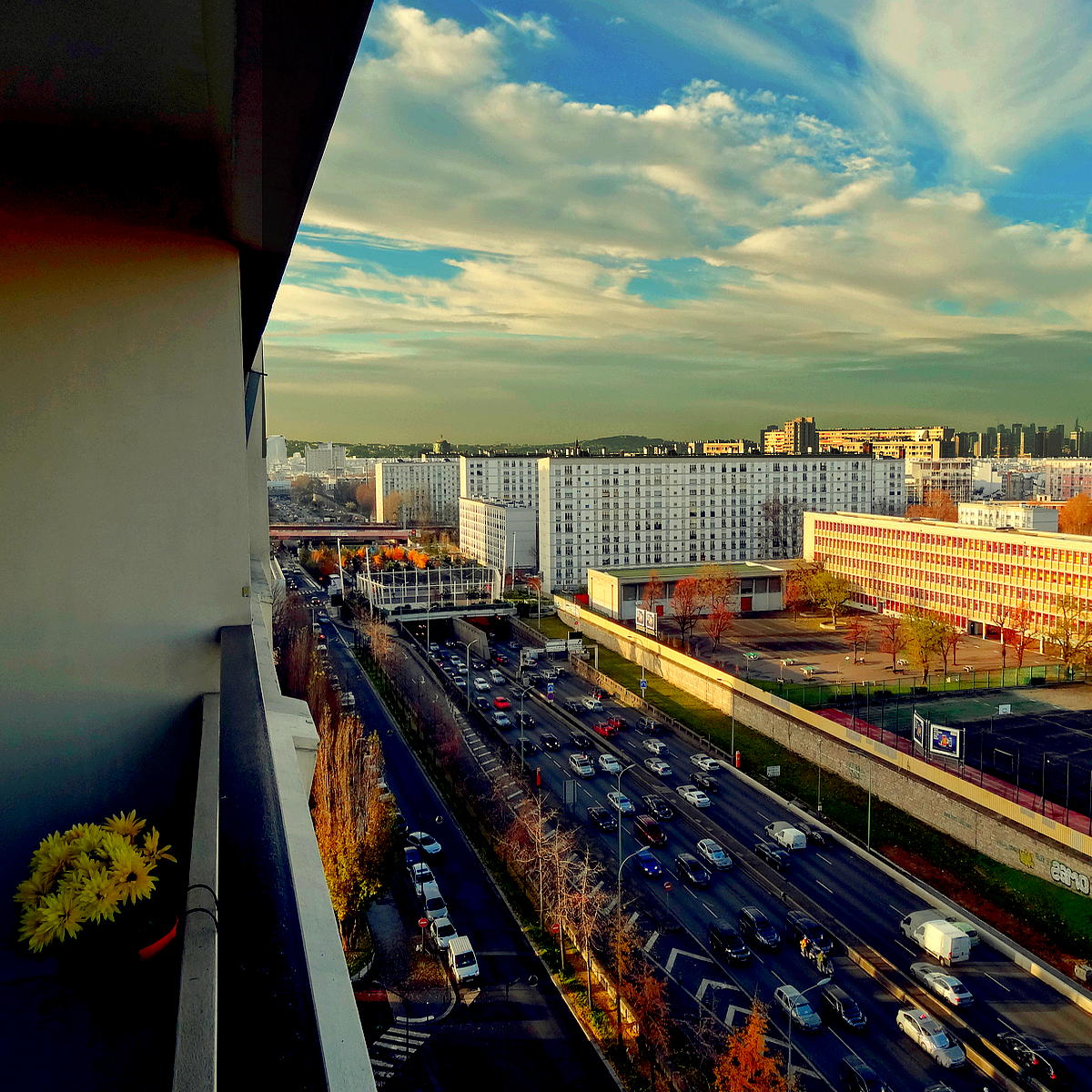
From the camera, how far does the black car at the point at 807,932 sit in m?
7.04

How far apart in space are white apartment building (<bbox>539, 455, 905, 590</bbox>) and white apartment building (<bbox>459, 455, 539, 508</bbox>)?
406 inches

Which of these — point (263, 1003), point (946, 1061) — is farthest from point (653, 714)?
point (263, 1003)

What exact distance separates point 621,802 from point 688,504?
16200 millimetres

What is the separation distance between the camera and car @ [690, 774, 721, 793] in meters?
10.7

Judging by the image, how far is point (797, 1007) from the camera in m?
6.26

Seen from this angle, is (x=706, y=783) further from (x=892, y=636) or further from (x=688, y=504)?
(x=688, y=504)

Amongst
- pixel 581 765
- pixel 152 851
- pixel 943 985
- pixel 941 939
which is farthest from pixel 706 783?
pixel 152 851

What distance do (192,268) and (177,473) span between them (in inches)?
18.0

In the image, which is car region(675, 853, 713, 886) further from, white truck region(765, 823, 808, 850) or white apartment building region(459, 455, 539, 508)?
white apartment building region(459, 455, 539, 508)

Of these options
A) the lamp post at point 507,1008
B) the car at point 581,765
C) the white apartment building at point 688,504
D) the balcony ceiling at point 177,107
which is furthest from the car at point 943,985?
the white apartment building at point 688,504

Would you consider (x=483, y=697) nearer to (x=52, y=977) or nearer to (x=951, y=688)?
(x=951, y=688)

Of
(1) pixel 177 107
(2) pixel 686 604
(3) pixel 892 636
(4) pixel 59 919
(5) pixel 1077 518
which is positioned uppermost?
(1) pixel 177 107

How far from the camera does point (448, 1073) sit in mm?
5773

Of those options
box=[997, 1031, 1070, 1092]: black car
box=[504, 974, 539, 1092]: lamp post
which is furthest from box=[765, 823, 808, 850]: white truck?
box=[504, 974, 539, 1092]: lamp post
